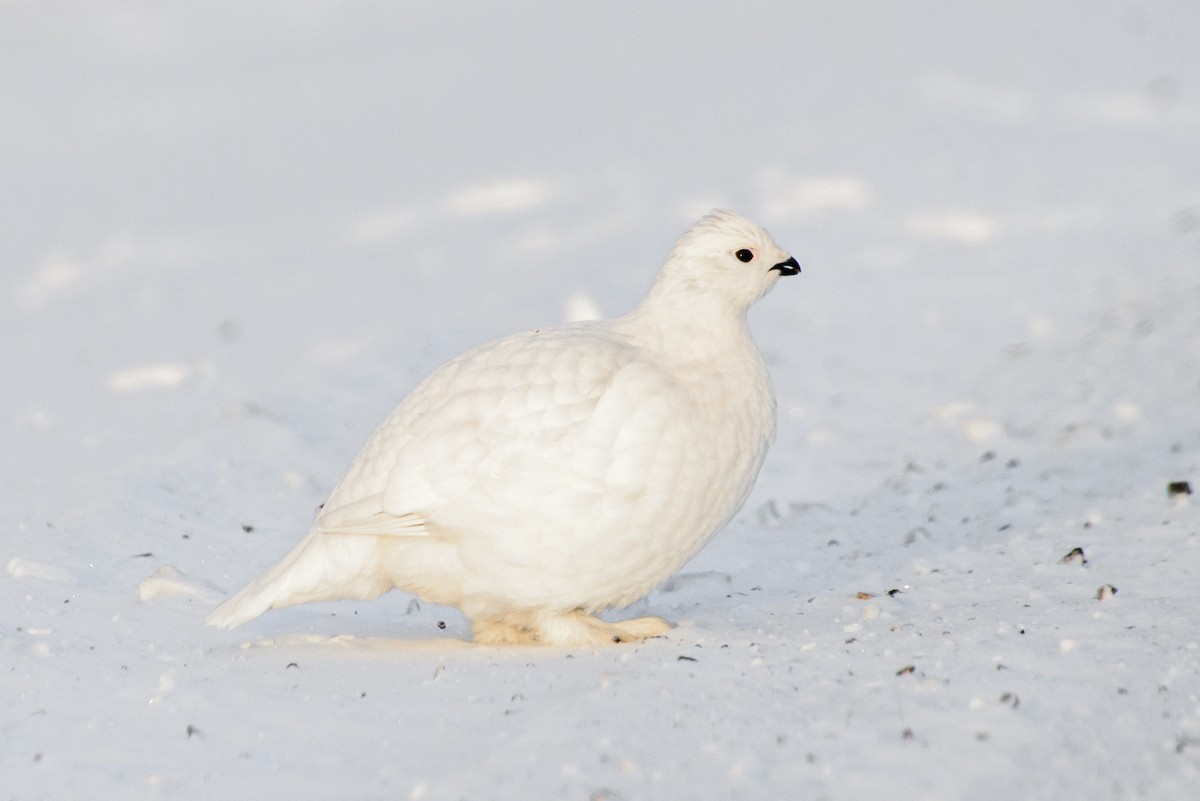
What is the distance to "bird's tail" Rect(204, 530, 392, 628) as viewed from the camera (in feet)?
14.3

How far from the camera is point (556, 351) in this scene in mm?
4410

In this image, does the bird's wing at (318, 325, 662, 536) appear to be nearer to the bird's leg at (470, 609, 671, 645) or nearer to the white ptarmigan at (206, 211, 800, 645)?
the white ptarmigan at (206, 211, 800, 645)

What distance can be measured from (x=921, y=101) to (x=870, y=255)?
8.68ft

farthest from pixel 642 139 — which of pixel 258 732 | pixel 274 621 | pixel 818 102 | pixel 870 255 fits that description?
pixel 258 732

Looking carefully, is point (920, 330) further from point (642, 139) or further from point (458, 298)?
point (642, 139)

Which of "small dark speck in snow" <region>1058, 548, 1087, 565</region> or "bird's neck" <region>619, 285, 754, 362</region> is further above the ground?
"bird's neck" <region>619, 285, 754, 362</region>

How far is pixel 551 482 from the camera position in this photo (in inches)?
165

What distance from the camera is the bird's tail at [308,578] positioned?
4361 mm

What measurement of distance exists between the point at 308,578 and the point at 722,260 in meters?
1.61

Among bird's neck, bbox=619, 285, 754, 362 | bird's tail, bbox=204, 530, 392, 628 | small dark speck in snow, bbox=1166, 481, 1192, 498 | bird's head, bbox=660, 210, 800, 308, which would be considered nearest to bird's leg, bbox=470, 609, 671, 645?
bird's tail, bbox=204, 530, 392, 628

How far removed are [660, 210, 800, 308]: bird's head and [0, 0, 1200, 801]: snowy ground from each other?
3.51ft

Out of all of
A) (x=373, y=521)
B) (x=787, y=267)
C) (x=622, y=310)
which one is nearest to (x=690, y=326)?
(x=787, y=267)

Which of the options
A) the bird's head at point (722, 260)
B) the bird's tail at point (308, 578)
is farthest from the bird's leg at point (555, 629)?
the bird's head at point (722, 260)

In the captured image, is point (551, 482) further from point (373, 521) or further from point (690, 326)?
point (690, 326)
